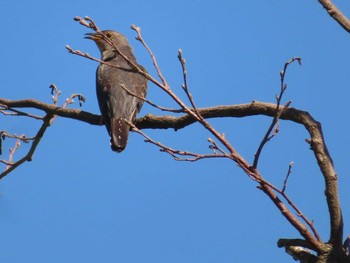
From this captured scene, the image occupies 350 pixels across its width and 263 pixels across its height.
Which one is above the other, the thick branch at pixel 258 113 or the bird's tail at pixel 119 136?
the bird's tail at pixel 119 136

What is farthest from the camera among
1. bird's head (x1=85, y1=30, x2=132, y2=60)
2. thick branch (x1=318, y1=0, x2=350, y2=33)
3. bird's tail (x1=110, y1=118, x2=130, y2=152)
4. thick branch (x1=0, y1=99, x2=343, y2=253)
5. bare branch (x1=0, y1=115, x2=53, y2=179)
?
bird's head (x1=85, y1=30, x2=132, y2=60)

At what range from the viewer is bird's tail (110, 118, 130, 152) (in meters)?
5.80

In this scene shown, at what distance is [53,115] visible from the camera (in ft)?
18.2

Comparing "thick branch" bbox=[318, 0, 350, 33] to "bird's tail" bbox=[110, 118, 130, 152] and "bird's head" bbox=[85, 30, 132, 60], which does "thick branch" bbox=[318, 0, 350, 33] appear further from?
"bird's head" bbox=[85, 30, 132, 60]

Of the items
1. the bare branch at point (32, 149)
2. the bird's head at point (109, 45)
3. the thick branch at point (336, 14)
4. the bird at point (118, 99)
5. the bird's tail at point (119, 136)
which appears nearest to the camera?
the thick branch at point (336, 14)

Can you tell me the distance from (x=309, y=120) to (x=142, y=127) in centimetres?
175

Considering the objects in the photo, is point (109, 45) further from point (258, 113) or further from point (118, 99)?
point (258, 113)

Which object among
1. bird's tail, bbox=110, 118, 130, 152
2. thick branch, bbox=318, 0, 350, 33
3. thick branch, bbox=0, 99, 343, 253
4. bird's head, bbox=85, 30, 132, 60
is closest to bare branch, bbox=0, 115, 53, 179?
thick branch, bbox=0, 99, 343, 253

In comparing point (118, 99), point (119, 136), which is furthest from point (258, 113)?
point (118, 99)

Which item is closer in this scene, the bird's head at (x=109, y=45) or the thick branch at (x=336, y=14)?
the thick branch at (x=336, y=14)

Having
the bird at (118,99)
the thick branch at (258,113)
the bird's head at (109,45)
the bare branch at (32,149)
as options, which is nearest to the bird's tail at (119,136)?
the bird at (118,99)

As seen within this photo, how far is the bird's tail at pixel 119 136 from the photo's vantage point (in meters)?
5.80

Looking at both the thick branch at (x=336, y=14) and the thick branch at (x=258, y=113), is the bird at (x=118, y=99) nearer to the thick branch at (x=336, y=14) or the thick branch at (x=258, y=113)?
the thick branch at (x=258, y=113)

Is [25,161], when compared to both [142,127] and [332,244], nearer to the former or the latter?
[142,127]
